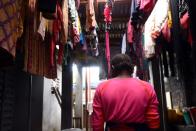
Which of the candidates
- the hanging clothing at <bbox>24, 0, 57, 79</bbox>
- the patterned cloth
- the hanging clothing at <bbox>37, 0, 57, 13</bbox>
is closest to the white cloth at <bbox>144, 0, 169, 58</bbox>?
the hanging clothing at <bbox>24, 0, 57, 79</bbox>

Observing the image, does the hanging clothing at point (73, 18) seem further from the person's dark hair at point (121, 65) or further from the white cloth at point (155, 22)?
the person's dark hair at point (121, 65)

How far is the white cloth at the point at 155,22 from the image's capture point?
13.9ft

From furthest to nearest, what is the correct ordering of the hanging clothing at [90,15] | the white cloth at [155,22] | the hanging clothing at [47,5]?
the hanging clothing at [90,15] < the white cloth at [155,22] < the hanging clothing at [47,5]

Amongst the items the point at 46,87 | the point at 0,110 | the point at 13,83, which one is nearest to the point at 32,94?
the point at 13,83

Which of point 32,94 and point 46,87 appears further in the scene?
point 46,87

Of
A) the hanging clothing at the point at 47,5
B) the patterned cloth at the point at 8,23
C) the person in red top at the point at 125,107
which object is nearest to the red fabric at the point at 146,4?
the person in red top at the point at 125,107

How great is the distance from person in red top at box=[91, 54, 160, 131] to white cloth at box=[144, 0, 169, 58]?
124cm

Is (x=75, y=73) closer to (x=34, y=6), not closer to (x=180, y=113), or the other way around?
(x=180, y=113)

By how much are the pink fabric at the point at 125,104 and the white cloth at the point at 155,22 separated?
48.9 inches

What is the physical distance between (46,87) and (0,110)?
8.21 ft

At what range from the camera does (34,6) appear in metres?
3.40

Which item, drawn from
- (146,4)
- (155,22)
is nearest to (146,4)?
(146,4)

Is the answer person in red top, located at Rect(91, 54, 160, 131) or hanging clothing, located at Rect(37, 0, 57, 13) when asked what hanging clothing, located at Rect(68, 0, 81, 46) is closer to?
person in red top, located at Rect(91, 54, 160, 131)

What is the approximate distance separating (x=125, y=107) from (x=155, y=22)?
1805mm
